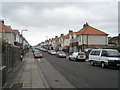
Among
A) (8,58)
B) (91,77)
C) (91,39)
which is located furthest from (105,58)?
(91,39)

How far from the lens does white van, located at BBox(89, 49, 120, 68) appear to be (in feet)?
53.8

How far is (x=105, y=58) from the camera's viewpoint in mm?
17047

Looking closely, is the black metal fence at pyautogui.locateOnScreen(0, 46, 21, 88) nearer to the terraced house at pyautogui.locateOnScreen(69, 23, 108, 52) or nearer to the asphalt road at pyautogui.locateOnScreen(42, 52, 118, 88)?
the asphalt road at pyautogui.locateOnScreen(42, 52, 118, 88)

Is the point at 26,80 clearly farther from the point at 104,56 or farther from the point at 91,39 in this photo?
the point at 91,39

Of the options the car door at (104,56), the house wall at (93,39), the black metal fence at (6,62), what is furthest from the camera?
the house wall at (93,39)

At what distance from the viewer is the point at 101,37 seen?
51.6 m

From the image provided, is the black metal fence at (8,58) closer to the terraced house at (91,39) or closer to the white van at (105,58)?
the white van at (105,58)

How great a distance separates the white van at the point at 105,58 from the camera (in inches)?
645

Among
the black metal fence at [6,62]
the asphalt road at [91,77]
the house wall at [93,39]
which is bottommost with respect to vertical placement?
the asphalt road at [91,77]

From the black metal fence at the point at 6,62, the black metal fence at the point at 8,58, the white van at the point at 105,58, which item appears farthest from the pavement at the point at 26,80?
the white van at the point at 105,58

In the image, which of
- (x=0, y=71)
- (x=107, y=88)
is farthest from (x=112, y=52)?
(x=0, y=71)

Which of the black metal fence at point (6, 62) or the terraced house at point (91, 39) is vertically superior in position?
the terraced house at point (91, 39)

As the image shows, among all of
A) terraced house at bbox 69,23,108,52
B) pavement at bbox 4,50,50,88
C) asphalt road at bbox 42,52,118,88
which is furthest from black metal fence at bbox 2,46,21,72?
terraced house at bbox 69,23,108,52

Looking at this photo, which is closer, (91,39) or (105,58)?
(105,58)
